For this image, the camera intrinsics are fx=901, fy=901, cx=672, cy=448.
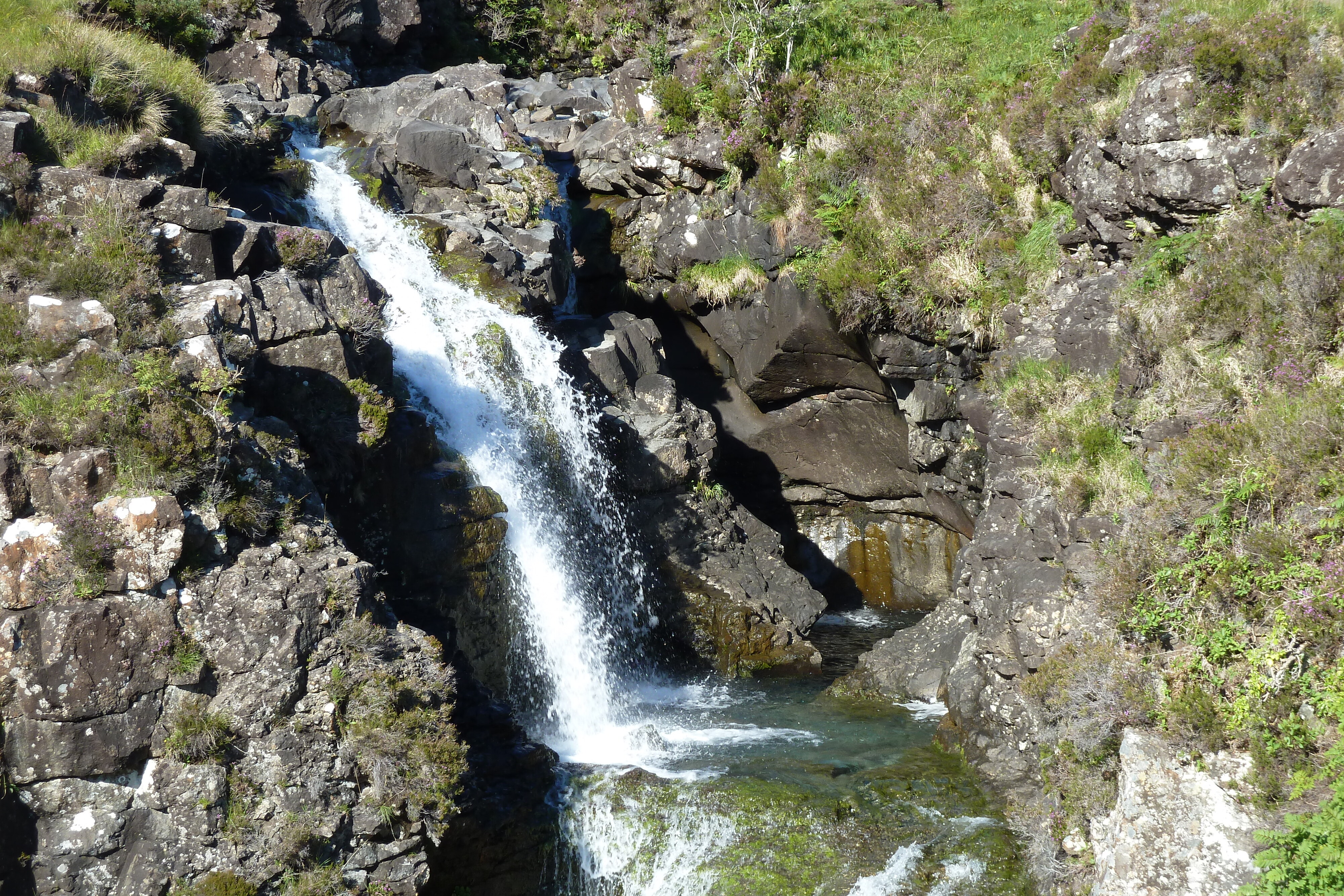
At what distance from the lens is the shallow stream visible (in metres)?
8.36

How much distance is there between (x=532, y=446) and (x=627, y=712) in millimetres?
3939

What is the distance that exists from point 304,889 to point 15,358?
5146mm

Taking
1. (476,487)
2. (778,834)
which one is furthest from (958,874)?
(476,487)

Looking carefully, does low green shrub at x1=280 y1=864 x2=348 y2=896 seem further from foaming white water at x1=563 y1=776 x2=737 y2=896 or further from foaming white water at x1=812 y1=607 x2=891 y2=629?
foaming white water at x1=812 y1=607 x2=891 y2=629

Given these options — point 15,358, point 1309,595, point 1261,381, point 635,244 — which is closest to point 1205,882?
point 1309,595

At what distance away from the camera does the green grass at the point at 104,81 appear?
10.5 metres

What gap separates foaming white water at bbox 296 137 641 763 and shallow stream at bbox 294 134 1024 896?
3 centimetres

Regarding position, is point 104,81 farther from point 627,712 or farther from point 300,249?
point 627,712

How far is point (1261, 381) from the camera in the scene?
27.8 feet

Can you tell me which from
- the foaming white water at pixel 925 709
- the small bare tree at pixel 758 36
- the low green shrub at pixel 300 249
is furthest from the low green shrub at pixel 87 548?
the small bare tree at pixel 758 36

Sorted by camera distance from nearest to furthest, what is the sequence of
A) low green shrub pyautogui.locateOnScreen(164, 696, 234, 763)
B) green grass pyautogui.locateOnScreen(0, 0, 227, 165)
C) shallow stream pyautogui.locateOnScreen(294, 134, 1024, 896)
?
low green shrub pyautogui.locateOnScreen(164, 696, 234, 763) < shallow stream pyautogui.locateOnScreen(294, 134, 1024, 896) < green grass pyautogui.locateOnScreen(0, 0, 227, 165)

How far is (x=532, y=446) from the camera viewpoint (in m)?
12.9

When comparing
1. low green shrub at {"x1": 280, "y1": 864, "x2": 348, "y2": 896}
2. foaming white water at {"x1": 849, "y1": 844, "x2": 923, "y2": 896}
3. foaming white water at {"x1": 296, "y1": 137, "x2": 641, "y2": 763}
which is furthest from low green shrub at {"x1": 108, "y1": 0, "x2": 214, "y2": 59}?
foaming white water at {"x1": 849, "y1": 844, "x2": 923, "y2": 896}

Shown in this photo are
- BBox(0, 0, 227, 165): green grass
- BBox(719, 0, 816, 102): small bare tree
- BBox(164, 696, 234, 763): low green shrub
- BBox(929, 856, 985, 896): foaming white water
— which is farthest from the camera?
BBox(719, 0, 816, 102): small bare tree
